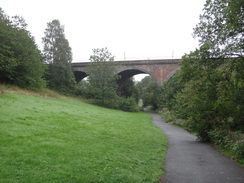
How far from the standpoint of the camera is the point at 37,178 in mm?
6344

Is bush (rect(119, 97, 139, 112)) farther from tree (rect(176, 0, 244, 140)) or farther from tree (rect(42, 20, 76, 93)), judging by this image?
tree (rect(176, 0, 244, 140))

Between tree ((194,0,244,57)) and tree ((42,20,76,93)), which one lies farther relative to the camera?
tree ((42,20,76,93))

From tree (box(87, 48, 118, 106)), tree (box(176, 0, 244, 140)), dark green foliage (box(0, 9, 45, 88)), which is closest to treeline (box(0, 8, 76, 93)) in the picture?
dark green foliage (box(0, 9, 45, 88))

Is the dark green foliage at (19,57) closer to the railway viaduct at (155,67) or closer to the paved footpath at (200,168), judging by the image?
the railway viaduct at (155,67)

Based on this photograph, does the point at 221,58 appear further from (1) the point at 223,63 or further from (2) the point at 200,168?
(2) the point at 200,168

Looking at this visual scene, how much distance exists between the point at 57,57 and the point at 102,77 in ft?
37.7

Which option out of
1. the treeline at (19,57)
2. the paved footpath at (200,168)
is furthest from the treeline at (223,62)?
the treeline at (19,57)

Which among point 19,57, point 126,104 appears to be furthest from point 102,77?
point 19,57

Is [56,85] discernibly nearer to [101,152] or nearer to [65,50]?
[65,50]

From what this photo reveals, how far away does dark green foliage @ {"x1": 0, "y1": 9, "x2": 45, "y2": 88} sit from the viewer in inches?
1335

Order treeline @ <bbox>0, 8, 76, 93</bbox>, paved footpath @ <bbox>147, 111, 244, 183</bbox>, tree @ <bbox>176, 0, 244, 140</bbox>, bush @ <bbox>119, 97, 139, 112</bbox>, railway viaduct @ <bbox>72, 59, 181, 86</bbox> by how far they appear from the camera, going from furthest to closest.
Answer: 1. bush @ <bbox>119, 97, 139, 112</bbox>
2. railway viaduct @ <bbox>72, 59, 181, 86</bbox>
3. treeline @ <bbox>0, 8, 76, 93</bbox>
4. tree @ <bbox>176, 0, 244, 140</bbox>
5. paved footpath @ <bbox>147, 111, 244, 183</bbox>

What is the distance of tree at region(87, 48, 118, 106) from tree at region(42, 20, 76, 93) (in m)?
5.93

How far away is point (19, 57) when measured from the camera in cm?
3541

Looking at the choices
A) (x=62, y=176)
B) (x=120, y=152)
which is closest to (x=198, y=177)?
(x=120, y=152)
